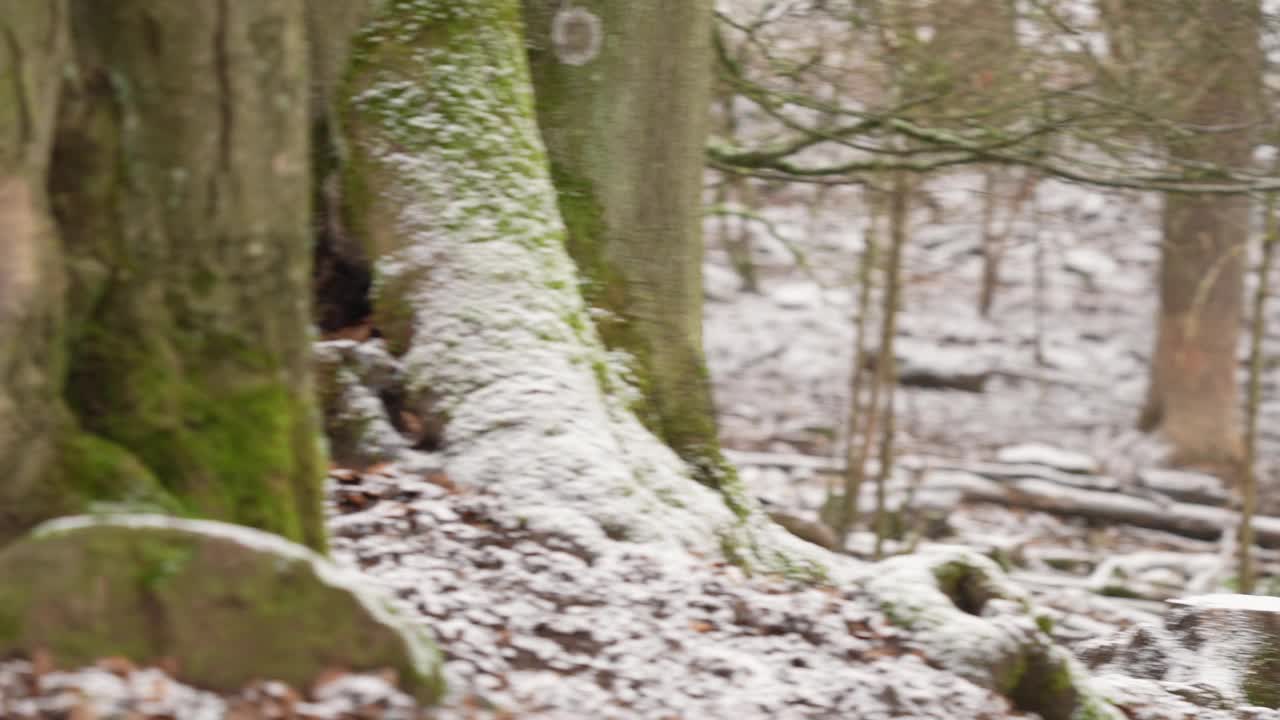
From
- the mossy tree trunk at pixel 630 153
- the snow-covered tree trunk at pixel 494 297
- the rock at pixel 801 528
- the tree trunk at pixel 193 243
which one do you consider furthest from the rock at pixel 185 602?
the rock at pixel 801 528

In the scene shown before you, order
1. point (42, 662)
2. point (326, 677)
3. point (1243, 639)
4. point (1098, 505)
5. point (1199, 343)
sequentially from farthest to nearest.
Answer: point (1199, 343)
point (1098, 505)
point (1243, 639)
point (326, 677)
point (42, 662)

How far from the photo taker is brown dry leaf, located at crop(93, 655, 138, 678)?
3070 millimetres

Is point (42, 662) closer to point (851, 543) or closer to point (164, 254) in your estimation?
point (164, 254)

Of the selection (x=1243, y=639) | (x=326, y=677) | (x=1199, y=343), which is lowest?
(x=1243, y=639)

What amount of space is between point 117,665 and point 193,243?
1.03 meters

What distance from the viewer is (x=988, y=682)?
15.3 feet

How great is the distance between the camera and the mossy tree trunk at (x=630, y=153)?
19.9ft

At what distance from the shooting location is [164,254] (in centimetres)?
329

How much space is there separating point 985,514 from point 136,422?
11330 mm

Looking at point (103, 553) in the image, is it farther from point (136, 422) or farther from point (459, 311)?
point (459, 311)

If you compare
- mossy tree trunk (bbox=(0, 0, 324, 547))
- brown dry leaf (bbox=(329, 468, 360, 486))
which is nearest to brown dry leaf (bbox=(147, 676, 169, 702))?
mossy tree trunk (bbox=(0, 0, 324, 547))

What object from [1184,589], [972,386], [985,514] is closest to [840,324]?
[972,386]

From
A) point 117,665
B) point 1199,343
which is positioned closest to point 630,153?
point 117,665

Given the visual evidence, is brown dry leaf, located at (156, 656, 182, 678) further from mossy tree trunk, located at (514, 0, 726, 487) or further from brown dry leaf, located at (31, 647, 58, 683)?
mossy tree trunk, located at (514, 0, 726, 487)
